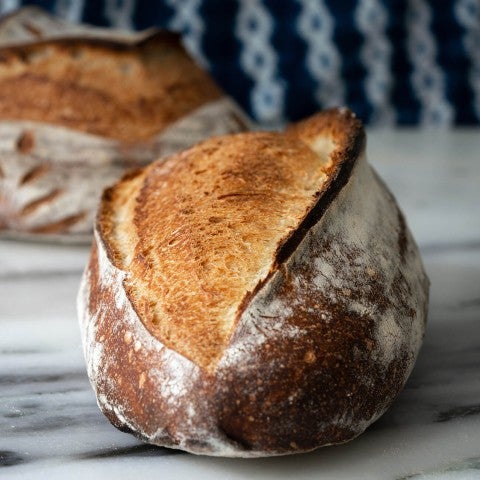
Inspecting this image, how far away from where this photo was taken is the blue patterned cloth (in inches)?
82.2

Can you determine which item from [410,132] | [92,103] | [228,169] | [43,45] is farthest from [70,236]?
[410,132]

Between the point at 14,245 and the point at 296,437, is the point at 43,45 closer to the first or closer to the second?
the point at 14,245

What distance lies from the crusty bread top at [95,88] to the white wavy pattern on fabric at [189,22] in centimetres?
80

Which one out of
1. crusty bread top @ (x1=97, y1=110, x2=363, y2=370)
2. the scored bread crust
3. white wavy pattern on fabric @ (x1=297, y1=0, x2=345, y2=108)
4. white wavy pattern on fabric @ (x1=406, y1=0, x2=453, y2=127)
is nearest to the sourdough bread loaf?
crusty bread top @ (x1=97, y1=110, x2=363, y2=370)

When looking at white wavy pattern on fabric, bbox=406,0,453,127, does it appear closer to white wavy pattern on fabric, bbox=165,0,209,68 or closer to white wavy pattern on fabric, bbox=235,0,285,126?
white wavy pattern on fabric, bbox=235,0,285,126

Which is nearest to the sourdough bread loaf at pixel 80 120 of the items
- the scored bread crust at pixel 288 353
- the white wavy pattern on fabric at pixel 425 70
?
the scored bread crust at pixel 288 353

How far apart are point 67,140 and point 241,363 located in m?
0.69

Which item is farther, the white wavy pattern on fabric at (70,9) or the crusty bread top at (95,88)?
the white wavy pattern on fabric at (70,9)

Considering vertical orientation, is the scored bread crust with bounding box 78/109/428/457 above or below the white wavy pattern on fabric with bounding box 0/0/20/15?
above

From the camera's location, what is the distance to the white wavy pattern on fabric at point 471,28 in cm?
212

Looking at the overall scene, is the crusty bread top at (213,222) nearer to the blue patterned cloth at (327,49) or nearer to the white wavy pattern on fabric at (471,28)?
the blue patterned cloth at (327,49)

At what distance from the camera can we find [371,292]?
686mm

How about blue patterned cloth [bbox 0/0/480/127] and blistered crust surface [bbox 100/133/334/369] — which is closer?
blistered crust surface [bbox 100/133/334/369]

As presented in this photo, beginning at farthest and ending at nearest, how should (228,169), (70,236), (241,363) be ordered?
(70,236), (228,169), (241,363)
